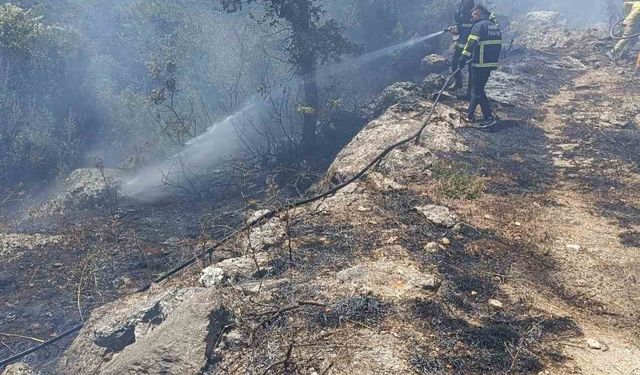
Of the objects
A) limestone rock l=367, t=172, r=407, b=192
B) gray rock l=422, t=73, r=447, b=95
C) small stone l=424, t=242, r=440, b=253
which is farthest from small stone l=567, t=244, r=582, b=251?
gray rock l=422, t=73, r=447, b=95

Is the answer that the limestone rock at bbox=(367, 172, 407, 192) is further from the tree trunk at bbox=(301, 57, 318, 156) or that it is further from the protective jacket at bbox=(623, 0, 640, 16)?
the protective jacket at bbox=(623, 0, 640, 16)

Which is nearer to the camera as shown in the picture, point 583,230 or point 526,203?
point 583,230

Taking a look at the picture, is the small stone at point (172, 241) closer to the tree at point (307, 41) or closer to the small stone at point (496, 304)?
the tree at point (307, 41)

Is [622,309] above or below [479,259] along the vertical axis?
below

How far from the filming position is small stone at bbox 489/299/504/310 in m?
3.25

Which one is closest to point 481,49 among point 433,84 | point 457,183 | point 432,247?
point 433,84

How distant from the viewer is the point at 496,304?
10.8ft

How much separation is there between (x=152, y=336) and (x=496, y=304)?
239 cm

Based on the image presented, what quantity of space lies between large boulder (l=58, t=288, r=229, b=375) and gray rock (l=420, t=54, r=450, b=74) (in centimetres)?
980

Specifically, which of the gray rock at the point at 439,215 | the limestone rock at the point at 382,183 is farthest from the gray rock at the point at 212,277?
the limestone rock at the point at 382,183

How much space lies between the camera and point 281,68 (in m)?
11.9

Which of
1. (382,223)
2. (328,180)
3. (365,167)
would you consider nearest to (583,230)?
(382,223)

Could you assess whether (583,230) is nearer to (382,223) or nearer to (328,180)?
(382,223)

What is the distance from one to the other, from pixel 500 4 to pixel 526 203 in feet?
66.7
